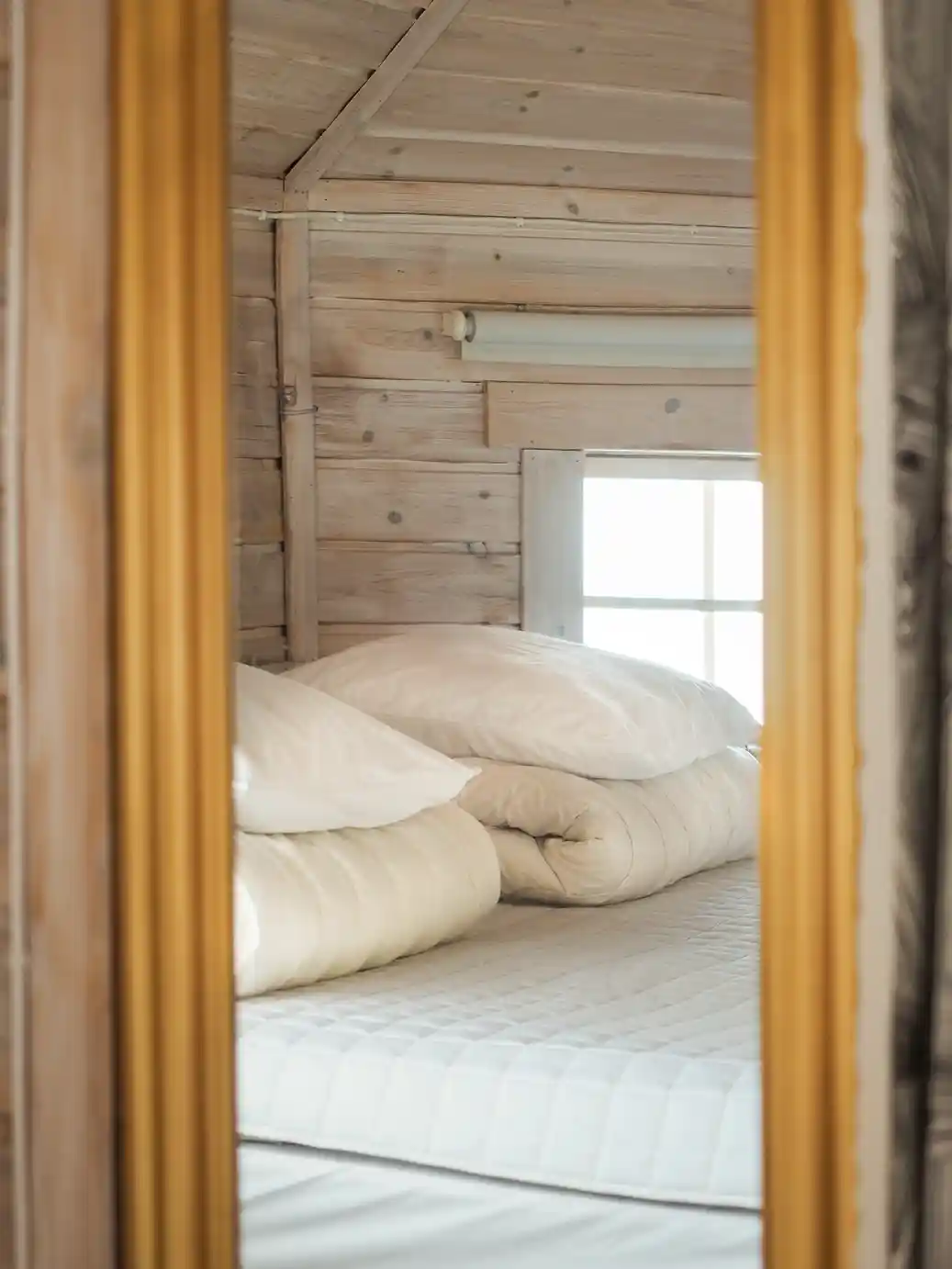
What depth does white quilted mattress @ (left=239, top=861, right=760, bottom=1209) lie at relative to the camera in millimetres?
1617

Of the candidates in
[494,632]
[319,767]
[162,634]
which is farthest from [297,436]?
[162,634]

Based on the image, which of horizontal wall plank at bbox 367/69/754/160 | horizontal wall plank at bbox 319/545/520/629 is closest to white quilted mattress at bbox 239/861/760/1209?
horizontal wall plank at bbox 319/545/520/629

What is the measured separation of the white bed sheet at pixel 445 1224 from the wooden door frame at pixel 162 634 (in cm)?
47

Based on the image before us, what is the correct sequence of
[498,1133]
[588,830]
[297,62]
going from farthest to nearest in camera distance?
[297,62] < [588,830] < [498,1133]

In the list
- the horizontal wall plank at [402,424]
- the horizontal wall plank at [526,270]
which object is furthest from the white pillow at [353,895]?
the horizontal wall plank at [526,270]

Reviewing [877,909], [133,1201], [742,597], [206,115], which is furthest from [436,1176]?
[742,597]

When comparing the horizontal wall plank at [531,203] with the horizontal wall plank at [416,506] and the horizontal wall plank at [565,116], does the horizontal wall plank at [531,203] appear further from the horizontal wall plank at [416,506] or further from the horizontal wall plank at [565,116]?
the horizontal wall plank at [416,506]

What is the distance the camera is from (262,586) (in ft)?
10.8

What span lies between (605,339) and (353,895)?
1.80 meters

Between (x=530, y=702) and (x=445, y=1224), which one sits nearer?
(x=445, y=1224)

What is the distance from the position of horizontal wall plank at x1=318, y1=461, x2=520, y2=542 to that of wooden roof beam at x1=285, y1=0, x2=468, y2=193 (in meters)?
0.64

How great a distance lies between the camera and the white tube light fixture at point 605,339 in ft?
10.9

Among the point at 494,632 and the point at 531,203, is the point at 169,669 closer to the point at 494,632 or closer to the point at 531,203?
the point at 494,632

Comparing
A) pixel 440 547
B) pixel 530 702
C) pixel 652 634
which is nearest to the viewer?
pixel 530 702
